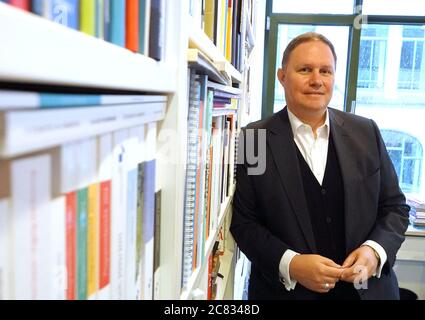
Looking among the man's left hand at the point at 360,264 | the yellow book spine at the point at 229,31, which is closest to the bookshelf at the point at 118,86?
the yellow book spine at the point at 229,31

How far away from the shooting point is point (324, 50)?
139 cm

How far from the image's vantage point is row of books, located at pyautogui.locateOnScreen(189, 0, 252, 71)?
727 mm

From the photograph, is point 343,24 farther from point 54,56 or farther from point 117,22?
point 54,56

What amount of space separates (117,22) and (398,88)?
3362 mm

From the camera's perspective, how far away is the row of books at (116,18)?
0.90 feet

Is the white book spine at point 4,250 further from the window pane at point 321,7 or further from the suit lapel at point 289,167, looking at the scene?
the window pane at point 321,7

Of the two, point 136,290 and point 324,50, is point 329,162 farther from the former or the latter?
point 136,290

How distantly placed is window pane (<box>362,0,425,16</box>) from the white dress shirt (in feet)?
7.43

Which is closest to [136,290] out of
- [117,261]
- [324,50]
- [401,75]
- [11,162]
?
[117,261]

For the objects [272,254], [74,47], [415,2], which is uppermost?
[415,2]

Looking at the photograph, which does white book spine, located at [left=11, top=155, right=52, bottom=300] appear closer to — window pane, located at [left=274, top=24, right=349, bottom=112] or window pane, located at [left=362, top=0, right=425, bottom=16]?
window pane, located at [left=274, top=24, right=349, bottom=112]

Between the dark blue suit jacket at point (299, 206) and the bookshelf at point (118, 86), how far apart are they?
546mm

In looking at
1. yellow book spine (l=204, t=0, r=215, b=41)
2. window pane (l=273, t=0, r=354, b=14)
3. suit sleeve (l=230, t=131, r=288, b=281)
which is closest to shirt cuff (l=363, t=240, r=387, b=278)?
suit sleeve (l=230, t=131, r=288, b=281)
